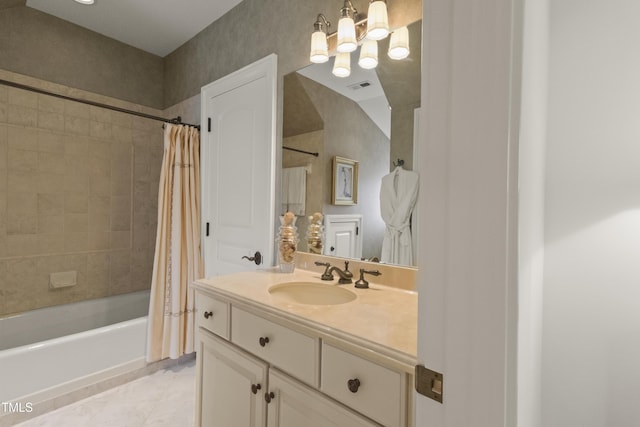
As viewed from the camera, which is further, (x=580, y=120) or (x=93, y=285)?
(x=93, y=285)

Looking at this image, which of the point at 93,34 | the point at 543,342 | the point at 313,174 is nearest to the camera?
the point at 543,342

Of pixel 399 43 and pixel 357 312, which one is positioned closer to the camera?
pixel 357 312

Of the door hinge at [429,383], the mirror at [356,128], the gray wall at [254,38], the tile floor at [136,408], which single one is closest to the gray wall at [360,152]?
the mirror at [356,128]

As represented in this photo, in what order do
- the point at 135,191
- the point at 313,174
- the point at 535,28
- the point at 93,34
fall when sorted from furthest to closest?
1. the point at 135,191
2. the point at 93,34
3. the point at 313,174
4. the point at 535,28

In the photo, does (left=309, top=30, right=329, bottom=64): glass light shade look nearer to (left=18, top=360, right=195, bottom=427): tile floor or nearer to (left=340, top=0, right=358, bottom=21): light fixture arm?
(left=340, top=0, right=358, bottom=21): light fixture arm

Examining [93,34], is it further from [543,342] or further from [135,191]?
[543,342]

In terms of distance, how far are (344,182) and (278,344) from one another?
2.82 feet

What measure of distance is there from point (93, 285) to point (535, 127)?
125 inches

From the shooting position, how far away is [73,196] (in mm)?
2535

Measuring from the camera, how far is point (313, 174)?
1.74 m

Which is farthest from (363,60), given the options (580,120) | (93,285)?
(93,285)

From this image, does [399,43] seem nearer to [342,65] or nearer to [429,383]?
[342,65]

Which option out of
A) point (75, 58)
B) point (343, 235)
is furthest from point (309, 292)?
point (75, 58)

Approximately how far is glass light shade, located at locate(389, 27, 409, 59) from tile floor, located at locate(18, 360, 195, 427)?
228cm
